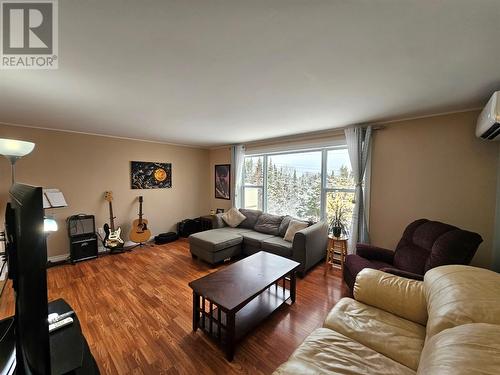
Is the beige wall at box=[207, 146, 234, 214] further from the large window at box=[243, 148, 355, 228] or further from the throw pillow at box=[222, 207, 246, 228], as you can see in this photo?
the throw pillow at box=[222, 207, 246, 228]

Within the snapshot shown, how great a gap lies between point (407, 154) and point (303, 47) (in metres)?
2.35

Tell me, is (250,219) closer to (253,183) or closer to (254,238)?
(254,238)

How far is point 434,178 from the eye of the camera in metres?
2.57

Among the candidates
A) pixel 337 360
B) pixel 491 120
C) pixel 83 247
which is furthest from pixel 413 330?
pixel 83 247

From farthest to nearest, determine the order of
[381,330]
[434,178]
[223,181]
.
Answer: [223,181]
[434,178]
[381,330]

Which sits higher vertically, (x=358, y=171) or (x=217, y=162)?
(x=217, y=162)

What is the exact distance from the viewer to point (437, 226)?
2.13 metres

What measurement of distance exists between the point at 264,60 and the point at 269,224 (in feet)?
9.68

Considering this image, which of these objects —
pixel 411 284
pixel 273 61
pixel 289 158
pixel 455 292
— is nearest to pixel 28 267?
pixel 273 61

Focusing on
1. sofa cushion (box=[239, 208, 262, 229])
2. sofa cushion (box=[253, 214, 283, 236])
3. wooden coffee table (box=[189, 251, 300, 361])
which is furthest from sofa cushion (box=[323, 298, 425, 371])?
sofa cushion (box=[239, 208, 262, 229])

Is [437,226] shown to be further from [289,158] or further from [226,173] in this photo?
[226,173]

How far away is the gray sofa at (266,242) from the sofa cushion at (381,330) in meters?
1.37

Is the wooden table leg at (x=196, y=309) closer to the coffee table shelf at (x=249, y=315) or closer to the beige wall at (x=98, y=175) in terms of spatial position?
the coffee table shelf at (x=249, y=315)

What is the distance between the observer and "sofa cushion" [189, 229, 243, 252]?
3.22 meters
